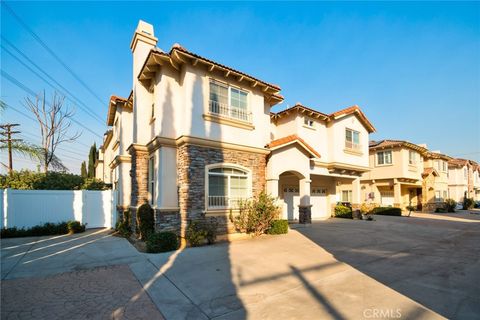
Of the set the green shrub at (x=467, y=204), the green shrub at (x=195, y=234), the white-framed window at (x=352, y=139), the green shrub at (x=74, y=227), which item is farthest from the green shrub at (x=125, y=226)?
the green shrub at (x=467, y=204)

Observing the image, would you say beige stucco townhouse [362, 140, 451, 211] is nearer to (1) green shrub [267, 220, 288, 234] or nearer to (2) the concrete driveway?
(1) green shrub [267, 220, 288, 234]

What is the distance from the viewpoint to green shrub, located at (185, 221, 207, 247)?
9.72 metres

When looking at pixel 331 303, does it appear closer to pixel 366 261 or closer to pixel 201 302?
pixel 201 302

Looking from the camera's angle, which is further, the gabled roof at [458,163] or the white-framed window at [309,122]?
the gabled roof at [458,163]

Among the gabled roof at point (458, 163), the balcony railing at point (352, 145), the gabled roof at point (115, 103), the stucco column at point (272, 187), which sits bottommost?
the stucco column at point (272, 187)

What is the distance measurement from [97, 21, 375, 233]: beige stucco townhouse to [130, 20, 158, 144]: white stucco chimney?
0.16 feet

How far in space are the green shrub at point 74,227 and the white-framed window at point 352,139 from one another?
60.9 ft

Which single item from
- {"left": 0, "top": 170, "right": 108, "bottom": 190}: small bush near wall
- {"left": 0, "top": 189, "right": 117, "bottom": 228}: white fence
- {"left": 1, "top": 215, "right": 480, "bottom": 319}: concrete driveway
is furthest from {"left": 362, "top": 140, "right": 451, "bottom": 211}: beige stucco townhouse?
{"left": 0, "top": 170, "right": 108, "bottom": 190}: small bush near wall

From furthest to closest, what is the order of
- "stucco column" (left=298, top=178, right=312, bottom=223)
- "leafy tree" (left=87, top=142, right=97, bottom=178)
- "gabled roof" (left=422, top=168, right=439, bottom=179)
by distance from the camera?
"leafy tree" (left=87, top=142, right=97, bottom=178), "gabled roof" (left=422, top=168, right=439, bottom=179), "stucco column" (left=298, top=178, right=312, bottom=223)

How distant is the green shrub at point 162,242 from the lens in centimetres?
895

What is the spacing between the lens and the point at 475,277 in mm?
6430

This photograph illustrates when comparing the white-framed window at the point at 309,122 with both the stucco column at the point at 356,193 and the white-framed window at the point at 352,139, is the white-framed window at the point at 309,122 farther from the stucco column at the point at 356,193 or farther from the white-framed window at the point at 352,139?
the stucco column at the point at 356,193

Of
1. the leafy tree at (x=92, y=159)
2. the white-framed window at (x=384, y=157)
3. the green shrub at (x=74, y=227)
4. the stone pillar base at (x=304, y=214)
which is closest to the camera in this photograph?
the green shrub at (x=74, y=227)

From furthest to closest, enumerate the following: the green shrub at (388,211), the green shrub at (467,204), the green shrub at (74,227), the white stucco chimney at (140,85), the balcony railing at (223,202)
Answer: the green shrub at (467,204), the green shrub at (388,211), the green shrub at (74,227), the white stucco chimney at (140,85), the balcony railing at (223,202)
